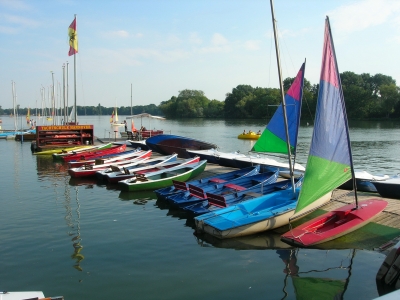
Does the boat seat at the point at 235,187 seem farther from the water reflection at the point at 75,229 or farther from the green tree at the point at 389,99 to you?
the green tree at the point at 389,99

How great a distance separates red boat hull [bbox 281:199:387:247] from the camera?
33.6ft

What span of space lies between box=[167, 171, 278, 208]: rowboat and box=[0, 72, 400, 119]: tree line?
54.0 metres

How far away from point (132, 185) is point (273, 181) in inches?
258

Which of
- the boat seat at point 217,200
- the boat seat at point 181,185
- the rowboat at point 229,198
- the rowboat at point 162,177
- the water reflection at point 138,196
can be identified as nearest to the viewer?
the boat seat at point 217,200

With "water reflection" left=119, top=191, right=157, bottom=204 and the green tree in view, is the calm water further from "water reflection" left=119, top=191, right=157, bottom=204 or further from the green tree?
the green tree

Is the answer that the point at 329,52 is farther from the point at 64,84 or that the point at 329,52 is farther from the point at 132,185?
the point at 64,84

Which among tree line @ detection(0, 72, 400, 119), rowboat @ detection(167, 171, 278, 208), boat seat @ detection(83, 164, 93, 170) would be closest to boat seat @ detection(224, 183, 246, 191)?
rowboat @ detection(167, 171, 278, 208)

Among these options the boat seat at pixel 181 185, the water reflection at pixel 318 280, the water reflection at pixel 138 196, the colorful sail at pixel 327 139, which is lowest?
the water reflection at pixel 318 280

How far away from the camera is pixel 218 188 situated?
A: 1616 centimetres

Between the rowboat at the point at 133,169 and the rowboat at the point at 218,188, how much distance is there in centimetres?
499

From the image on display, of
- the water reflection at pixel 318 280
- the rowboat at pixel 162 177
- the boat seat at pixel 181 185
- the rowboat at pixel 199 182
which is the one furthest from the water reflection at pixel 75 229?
the water reflection at pixel 318 280

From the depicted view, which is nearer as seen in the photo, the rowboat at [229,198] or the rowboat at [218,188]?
the rowboat at [229,198]

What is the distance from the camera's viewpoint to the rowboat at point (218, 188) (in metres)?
14.4

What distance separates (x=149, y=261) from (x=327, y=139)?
19.9ft
